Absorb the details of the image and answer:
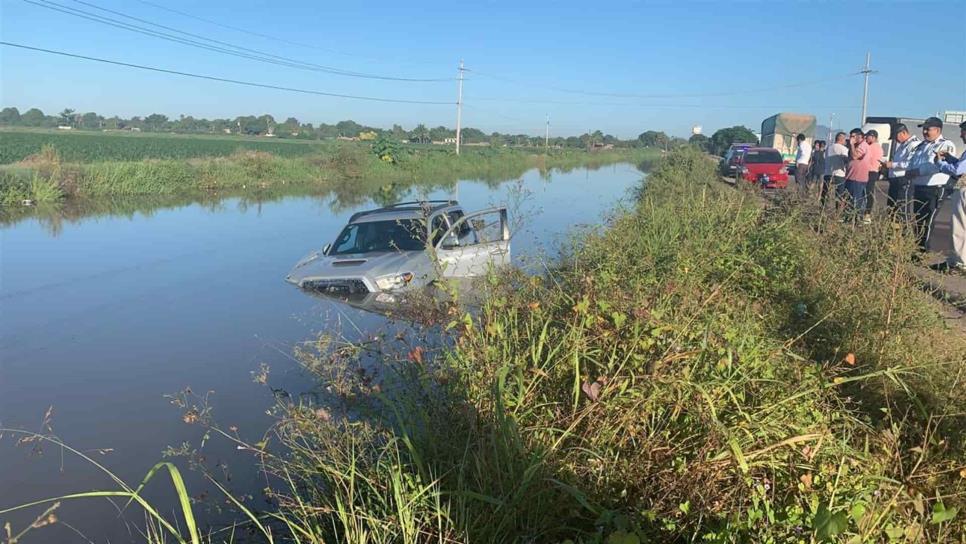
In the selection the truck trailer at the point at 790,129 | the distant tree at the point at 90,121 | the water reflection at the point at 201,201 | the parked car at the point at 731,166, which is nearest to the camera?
the water reflection at the point at 201,201

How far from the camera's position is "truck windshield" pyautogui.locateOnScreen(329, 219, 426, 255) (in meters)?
9.24

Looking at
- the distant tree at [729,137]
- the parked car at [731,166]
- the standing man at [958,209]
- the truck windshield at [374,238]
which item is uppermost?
the distant tree at [729,137]

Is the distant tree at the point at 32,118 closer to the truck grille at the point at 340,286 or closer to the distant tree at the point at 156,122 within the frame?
the distant tree at the point at 156,122

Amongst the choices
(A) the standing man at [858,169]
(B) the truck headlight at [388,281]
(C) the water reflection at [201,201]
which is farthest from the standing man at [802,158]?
(B) the truck headlight at [388,281]

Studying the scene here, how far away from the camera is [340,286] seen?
8539 mm

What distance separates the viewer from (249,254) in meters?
14.6

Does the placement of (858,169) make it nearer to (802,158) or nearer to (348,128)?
(802,158)

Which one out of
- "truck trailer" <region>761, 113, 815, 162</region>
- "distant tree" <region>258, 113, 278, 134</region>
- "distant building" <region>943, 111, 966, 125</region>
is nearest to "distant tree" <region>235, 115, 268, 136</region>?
"distant tree" <region>258, 113, 278, 134</region>

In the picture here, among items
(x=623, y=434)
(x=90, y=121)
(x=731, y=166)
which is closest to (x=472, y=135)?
(x=90, y=121)

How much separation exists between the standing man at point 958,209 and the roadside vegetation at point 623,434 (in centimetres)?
408

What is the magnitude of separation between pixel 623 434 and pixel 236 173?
33.1 meters

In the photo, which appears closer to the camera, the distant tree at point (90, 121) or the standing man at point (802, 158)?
the standing man at point (802, 158)

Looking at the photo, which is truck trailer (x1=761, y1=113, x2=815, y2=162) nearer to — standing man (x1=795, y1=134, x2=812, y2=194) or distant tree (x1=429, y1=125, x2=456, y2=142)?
standing man (x1=795, y1=134, x2=812, y2=194)

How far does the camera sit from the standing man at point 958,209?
26.8 feet
